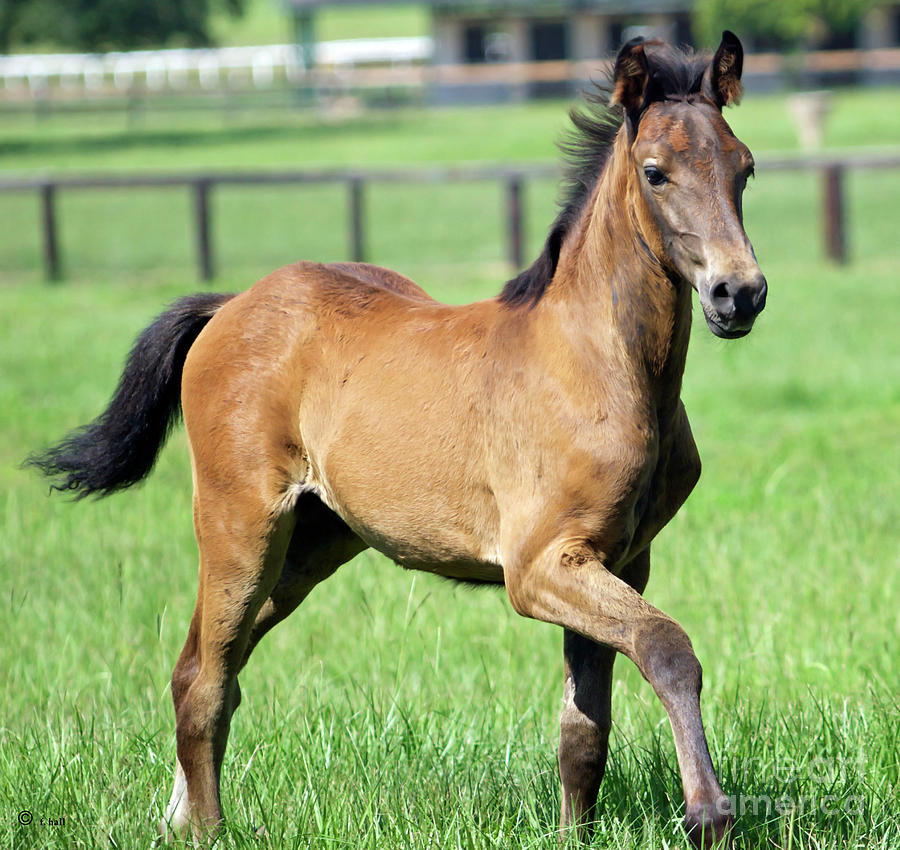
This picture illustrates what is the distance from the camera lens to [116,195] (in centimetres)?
3033

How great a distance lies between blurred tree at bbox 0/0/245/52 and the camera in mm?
43469

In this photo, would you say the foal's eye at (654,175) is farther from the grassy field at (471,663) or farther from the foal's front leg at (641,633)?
the foal's front leg at (641,633)

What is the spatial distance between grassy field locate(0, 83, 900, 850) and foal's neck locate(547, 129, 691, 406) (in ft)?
0.78

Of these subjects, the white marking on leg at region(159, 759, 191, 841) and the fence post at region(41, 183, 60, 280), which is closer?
the white marking on leg at region(159, 759, 191, 841)

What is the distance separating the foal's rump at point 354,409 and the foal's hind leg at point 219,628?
0.28ft

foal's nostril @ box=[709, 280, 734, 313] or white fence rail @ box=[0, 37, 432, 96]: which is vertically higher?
white fence rail @ box=[0, 37, 432, 96]

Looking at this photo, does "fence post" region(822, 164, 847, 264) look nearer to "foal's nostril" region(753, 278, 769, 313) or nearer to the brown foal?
the brown foal

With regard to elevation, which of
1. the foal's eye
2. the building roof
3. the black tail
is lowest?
the black tail

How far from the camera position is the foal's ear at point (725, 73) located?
3119mm

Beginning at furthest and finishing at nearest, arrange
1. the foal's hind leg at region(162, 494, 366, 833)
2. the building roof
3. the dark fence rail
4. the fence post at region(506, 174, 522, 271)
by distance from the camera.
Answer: the building roof → the fence post at region(506, 174, 522, 271) → the dark fence rail → the foal's hind leg at region(162, 494, 366, 833)

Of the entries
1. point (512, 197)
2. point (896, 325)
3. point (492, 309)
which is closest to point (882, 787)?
point (492, 309)

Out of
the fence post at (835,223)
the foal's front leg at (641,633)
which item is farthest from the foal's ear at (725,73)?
the fence post at (835,223)

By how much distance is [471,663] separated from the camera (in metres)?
5.02

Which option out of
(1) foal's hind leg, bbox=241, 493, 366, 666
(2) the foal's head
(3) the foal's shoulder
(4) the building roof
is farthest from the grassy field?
(4) the building roof
